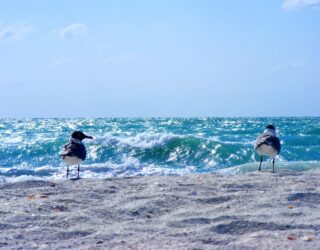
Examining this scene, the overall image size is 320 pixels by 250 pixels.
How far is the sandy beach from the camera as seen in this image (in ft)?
13.9

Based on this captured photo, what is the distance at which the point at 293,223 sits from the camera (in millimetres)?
4809

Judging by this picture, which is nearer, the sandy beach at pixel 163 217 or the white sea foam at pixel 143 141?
the sandy beach at pixel 163 217

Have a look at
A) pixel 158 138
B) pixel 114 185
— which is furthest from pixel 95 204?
pixel 158 138

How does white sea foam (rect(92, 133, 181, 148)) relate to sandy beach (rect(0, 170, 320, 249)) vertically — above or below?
below

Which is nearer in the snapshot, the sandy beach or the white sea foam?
the sandy beach

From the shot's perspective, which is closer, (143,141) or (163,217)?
(163,217)

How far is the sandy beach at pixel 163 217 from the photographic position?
13.9ft

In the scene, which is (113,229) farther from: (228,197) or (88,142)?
(88,142)

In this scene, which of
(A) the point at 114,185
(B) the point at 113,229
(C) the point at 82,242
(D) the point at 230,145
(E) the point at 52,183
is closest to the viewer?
(C) the point at 82,242

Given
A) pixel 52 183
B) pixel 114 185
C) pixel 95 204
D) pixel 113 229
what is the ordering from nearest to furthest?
pixel 113 229, pixel 95 204, pixel 114 185, pixel 52 183

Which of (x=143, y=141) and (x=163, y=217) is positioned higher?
(x=163, y=217)

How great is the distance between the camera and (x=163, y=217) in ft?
17.1

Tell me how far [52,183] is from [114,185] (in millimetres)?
1074

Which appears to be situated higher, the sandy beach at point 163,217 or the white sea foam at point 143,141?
the sandy beach at point 163,217
